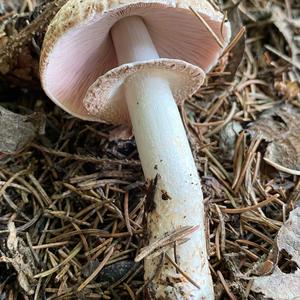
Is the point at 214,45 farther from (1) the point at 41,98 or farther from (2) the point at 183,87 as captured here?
(1) the point at 41,98

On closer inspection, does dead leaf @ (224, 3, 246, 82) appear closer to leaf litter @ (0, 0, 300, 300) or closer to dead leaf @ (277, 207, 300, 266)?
leaf litter @ (0, 0, 300, 300)

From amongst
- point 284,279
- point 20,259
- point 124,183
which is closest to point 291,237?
point 284,279

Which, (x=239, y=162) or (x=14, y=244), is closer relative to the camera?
(x=14, y=244)

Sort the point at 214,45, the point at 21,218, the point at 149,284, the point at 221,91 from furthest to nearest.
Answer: the point at 221,91 < the point at 214,45 < the point at 21,218 < the point at 149,284

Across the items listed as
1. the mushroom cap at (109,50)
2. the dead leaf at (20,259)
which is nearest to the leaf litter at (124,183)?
the dead leaf at (20,259)

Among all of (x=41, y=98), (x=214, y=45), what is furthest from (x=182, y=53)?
(x=41, y=98)

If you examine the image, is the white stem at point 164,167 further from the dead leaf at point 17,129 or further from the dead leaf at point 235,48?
the dead leaf at point 235,48

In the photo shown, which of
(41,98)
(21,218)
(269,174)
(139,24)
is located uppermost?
(139,24)
